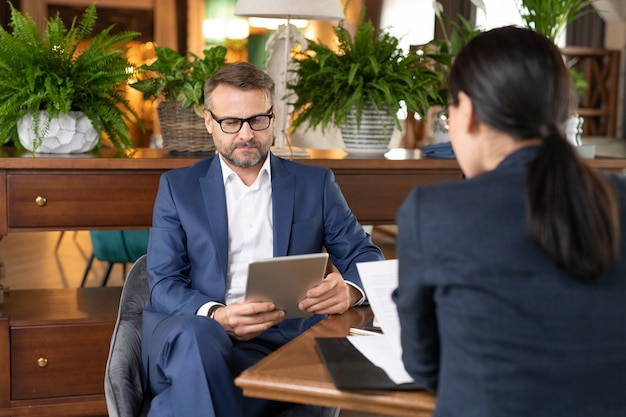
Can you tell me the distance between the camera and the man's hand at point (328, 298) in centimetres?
200

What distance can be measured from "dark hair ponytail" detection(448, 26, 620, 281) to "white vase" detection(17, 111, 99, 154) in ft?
6.04

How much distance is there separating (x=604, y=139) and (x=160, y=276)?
7419 millimetres

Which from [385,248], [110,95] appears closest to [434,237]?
[110,95]

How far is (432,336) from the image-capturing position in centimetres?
139

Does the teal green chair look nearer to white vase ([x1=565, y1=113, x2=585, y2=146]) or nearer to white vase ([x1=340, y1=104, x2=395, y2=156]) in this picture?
white vase ([x1=340, y1=104, x2=395, y2=156])

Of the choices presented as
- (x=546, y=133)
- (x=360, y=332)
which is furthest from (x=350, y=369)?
(x=546, y=133)

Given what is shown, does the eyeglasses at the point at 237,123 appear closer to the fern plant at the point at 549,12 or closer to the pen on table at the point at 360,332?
the pen on table at the point at 360,332

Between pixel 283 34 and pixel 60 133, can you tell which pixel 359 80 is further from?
pixel 60 133

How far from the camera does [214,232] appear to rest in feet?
7.86

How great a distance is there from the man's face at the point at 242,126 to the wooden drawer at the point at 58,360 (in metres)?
1.00

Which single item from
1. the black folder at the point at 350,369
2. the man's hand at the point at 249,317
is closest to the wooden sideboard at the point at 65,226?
the man's hand at the point at 249,317

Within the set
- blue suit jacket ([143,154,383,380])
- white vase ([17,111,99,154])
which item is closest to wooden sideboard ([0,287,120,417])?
white vase ([17,111,99,154])

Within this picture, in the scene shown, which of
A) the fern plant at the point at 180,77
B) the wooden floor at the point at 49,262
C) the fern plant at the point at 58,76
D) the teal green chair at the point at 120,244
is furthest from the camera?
the wooden floor at the point at 49,262

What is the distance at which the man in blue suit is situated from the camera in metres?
2.22
